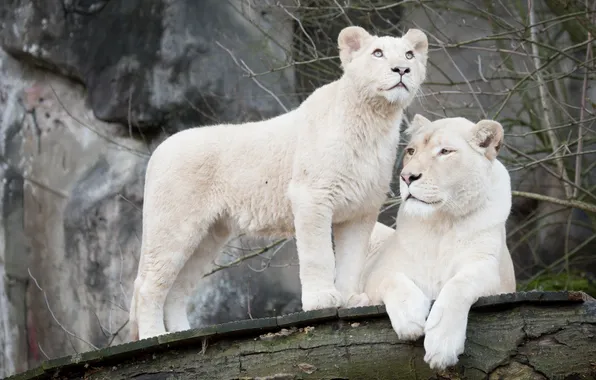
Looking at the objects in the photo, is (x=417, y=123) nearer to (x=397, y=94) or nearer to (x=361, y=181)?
(x=397, y=94)

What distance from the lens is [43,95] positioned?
36.4ft

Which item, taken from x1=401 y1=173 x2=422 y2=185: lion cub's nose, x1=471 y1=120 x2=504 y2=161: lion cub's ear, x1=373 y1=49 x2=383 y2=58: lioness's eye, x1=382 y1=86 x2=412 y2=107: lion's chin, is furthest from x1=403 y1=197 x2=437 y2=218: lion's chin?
x1=373 y1=49 x2=383 y2=58: lioness's eye

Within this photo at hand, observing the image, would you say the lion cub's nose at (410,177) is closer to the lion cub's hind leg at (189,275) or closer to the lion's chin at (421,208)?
the lion's chin at (421,208)

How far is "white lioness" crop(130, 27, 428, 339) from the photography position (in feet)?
20.2

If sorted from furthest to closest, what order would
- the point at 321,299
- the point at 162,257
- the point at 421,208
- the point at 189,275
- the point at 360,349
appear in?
the point at 189,275 → the point at 162,257 → the point at 321,299 → the point at 421,208 → the point at 360,349

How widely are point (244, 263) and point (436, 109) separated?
2.57 meters

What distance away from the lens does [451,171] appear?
584cm

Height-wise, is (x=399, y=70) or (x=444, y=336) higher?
(x=399, y=70)

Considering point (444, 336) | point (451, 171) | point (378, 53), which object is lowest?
point (444, 336)

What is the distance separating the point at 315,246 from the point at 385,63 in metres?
1.23

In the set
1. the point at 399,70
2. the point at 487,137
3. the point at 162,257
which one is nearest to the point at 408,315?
the point at 487,137

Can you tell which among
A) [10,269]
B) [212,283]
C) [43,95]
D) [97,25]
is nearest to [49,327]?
[10,269]

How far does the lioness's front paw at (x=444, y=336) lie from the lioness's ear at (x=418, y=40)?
1.96m

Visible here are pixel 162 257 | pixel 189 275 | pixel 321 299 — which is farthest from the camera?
pixel 189 275
